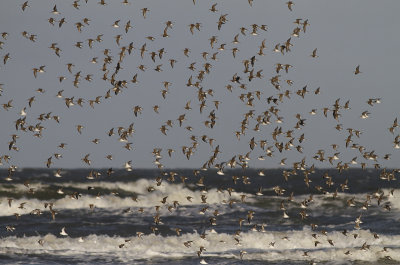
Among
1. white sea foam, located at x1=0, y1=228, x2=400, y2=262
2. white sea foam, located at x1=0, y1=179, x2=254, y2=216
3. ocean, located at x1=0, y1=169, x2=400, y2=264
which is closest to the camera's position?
ocean, located at x1=0, y1=169, x2=400, y2=264

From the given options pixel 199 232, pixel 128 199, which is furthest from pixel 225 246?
pixel 128 199

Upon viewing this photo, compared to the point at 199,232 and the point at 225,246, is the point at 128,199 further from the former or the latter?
the point at 225,246

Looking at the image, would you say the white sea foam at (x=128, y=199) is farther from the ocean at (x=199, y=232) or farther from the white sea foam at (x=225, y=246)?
the white sea foam at (x=225, y=246)

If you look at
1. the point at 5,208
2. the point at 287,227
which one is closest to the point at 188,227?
the point at 287,227

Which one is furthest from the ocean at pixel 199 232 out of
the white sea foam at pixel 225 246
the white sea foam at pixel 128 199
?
the white sea foam at pixel 128 199

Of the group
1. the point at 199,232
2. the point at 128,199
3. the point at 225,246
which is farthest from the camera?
the point at 128,199

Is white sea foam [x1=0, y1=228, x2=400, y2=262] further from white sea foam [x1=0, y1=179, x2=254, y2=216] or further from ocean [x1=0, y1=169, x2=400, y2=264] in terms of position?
white sea foam [x1=0, y1=179, x2=254, y2=216]

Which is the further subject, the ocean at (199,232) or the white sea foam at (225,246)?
A: the white sea foam at (225,246)

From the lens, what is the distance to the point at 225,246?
3441 cm

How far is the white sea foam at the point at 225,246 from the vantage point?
3206cm

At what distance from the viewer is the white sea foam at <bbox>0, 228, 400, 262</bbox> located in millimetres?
32062

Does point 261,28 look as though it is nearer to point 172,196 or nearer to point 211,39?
point 211,39

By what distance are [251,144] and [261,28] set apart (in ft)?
16.0

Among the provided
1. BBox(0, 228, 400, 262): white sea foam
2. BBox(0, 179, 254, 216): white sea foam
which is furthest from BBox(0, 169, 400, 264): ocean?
BBox(0, 179, 254, 216): white sea foam
